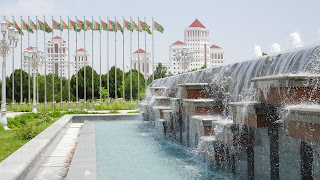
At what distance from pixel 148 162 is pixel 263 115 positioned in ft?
9.26

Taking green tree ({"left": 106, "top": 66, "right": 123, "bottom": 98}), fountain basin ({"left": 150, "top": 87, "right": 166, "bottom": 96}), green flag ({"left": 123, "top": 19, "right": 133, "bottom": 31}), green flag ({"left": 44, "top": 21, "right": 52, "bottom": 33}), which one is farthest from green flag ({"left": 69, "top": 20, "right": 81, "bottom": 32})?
green tree ({"left": 106, "top": 66, "right": 123, "bottom": 98})

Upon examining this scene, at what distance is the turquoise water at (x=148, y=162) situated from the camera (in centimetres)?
527

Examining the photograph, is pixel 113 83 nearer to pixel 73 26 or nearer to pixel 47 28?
pixel 47 28

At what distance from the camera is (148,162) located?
247 inches

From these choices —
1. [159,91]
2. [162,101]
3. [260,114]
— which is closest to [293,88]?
[260,114]

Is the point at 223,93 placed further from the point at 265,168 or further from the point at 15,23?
the point at 15,23

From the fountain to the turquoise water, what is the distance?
1.43 ft

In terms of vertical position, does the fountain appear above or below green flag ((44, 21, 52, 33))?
below

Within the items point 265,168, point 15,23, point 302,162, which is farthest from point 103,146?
point 15,23

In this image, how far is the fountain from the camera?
3447 mm

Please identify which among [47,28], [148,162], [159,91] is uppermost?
[47,28]

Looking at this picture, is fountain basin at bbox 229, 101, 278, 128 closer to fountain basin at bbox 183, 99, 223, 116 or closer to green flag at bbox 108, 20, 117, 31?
fountain basin at bbox 183, 99, 223, 116

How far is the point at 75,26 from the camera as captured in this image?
28.9 m

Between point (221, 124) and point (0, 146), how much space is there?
477 centimetres
